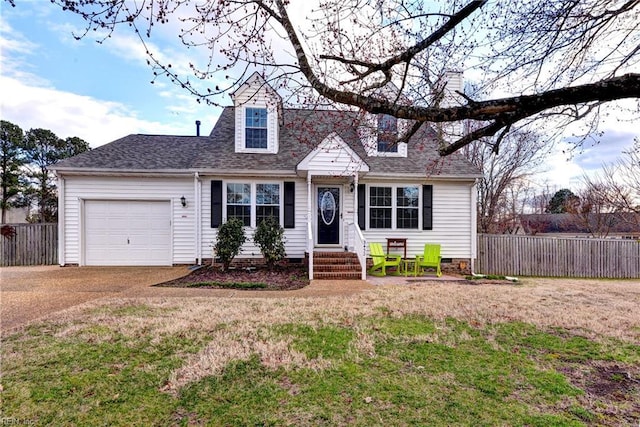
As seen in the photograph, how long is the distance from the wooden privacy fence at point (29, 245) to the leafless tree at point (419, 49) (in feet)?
36.2

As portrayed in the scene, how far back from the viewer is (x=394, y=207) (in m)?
11.2

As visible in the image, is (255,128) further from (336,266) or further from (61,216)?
(61,216)

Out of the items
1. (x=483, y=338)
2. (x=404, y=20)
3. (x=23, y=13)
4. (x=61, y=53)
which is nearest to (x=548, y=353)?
(x=483, y=338)

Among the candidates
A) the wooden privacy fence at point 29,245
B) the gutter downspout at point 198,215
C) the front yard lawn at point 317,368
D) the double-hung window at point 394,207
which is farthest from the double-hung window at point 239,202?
the wooden privacy fence at point 29,245

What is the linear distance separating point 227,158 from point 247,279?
14.2 feet

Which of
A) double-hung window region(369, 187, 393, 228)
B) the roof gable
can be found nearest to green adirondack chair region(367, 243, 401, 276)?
double-hung window region(369, 187, 393, 228)

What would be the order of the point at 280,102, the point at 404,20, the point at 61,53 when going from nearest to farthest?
the point at 404,20
the point at 280,102
the point at 61,53

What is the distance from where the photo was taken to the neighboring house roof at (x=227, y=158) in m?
10.5

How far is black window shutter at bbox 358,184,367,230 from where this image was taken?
10977mm

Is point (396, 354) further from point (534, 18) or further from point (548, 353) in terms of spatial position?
point (534, 18)

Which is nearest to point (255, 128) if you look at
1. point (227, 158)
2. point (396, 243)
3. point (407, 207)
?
point (227, 158)

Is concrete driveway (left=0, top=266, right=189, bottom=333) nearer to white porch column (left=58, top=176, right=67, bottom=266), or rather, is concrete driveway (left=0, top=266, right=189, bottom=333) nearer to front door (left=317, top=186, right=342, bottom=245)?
white porch column (left=58, top=176, right=67, bottom=266)

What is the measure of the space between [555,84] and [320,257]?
22.3ft

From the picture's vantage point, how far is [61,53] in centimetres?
602
